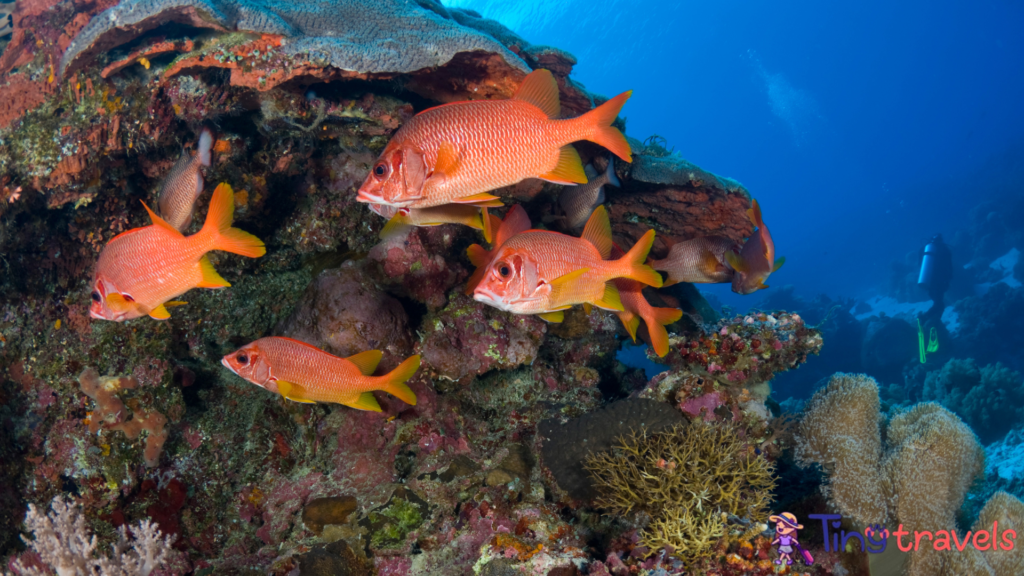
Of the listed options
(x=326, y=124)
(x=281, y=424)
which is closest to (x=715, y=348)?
(x=281, y=424)

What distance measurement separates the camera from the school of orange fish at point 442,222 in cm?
200

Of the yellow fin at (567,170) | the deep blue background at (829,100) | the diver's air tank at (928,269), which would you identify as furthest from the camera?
the deep blue background at (829,100)

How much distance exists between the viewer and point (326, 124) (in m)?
4.28

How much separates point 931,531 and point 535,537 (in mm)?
3550

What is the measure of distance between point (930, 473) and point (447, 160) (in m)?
5.05

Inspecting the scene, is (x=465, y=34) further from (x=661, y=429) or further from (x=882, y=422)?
(x=882, y=422)

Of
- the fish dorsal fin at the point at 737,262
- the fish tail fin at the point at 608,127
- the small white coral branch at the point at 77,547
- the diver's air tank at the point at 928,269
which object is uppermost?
the diver's air tank at the point at 928,269

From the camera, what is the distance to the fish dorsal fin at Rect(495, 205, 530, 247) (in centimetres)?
315

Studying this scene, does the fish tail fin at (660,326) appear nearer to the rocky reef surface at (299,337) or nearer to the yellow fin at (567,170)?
the rocky reef surface at (299,337)

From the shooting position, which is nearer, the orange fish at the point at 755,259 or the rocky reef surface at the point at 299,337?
the rocky reef surface at the point at 299,337

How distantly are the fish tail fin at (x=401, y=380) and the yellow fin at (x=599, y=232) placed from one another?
1.46m

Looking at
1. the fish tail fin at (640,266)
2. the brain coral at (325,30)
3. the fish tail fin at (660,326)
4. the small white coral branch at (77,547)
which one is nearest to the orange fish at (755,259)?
the fish tail fin at (660,326)

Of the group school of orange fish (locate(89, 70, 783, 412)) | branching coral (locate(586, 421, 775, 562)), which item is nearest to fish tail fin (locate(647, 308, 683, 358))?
branching coral (locate(586, 421, 775, 562))

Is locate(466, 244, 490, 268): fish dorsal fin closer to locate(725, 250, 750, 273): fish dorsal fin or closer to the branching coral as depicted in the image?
the branching coral
